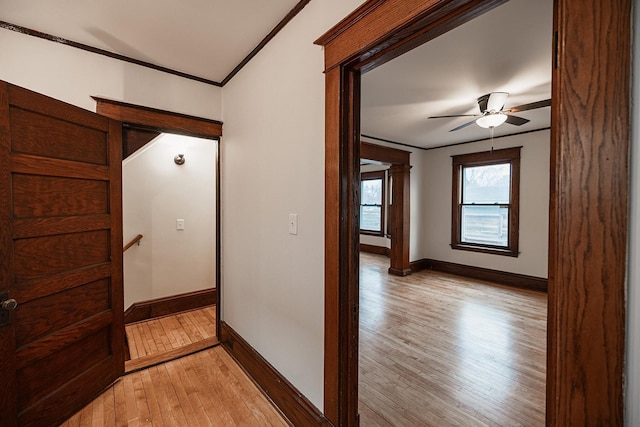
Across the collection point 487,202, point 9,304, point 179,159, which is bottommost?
point 9,304

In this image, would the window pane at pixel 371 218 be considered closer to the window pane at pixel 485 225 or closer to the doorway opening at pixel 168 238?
the window pane at pixel 485 225

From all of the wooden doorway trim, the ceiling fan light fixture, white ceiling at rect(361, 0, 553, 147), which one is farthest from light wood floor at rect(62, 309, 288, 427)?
the wooden doorway trim

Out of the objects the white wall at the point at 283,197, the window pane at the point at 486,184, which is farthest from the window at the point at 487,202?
the white wall at the point at 283,197

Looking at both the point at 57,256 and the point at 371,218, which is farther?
the point at 371,218

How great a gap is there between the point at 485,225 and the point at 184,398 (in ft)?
17.5

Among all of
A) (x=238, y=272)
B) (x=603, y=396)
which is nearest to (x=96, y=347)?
(x=238, y=272)

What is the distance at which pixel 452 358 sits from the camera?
2.57m

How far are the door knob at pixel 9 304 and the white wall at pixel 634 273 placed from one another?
2.50 meters

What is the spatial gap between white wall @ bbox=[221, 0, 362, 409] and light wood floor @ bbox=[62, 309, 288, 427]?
0.29 m

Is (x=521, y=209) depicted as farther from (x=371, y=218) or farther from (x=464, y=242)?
(x=371, y=218)

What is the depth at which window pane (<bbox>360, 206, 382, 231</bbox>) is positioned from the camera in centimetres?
788

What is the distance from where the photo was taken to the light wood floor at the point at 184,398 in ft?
5.90

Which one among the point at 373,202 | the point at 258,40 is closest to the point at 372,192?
the point at 373,202

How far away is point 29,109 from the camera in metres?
1.63
